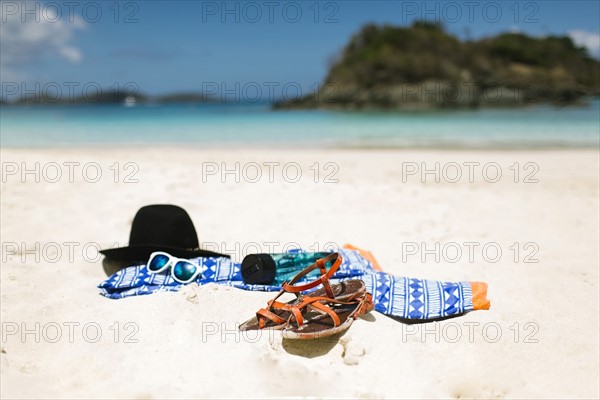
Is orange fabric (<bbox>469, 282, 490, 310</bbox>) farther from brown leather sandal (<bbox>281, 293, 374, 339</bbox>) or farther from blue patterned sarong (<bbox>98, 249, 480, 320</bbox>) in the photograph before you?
brown leather sandal (<bbox>281, 293, 374, 339</bbox>)

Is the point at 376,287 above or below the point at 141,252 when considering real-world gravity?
below

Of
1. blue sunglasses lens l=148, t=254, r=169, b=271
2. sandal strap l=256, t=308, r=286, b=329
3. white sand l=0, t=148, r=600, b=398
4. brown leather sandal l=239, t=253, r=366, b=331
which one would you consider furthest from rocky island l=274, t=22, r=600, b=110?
sandal strap l=256, t=308, r=286, b=329

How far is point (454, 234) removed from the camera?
486cm

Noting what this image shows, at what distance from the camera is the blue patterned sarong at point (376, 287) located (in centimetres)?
307

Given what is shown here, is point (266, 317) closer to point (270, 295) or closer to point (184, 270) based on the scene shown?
point (270, 295)

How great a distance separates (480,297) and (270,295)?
1.39 meters

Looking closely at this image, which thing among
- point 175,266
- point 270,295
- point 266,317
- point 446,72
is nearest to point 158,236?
point 175,266

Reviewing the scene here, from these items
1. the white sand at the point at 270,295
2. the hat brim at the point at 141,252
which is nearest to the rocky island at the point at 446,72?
the white sand at the point at 270,295

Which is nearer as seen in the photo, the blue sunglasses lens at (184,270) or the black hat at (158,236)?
the blue sunglasses lens at (184,270)

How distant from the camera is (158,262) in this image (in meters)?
3.44

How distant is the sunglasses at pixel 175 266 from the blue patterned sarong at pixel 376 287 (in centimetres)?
4

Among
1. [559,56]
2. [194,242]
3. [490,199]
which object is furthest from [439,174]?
[559,56]

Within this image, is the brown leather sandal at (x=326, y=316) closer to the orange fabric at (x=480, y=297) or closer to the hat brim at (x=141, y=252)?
the orange fabric at (x=480, y=297)

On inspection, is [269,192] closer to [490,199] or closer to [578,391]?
[490,199]
